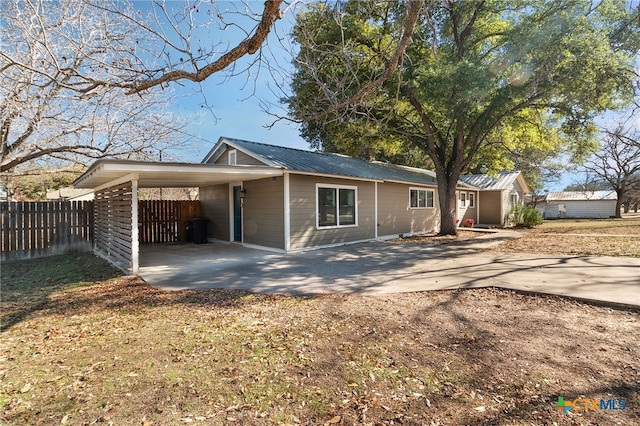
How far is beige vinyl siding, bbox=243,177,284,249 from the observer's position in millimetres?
9695

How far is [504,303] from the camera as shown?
4.63m

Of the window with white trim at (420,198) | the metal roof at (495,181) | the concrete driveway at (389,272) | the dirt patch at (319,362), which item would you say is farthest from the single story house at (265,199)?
the metal roof at (495,181)

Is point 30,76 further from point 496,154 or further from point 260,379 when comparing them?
point 496,154

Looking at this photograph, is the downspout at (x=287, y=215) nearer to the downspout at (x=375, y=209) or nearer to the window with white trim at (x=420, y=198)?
the downspout at (x=375, y=209)

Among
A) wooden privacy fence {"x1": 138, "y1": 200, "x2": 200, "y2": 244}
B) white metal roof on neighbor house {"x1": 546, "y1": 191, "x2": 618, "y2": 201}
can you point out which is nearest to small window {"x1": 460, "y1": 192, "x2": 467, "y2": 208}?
wooden privacy fence {"x1": 138, "y1": 200, "x2": 200, "y2": 244}

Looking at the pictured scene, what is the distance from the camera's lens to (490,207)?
813 inches

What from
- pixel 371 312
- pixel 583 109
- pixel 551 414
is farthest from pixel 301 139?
pixel 551 414

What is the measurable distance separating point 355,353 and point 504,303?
9.13 ft

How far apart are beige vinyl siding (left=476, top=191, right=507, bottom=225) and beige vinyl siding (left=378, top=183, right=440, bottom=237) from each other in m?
6.63

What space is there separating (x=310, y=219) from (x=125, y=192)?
5110mm

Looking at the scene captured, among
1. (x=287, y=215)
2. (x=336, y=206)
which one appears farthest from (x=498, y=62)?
(x=287, y=215)

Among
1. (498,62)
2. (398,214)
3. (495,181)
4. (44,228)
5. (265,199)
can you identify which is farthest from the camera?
(495,181)

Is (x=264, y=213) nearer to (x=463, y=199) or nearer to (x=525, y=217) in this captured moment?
(x=463, y=199)

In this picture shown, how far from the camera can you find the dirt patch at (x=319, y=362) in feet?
7.52
